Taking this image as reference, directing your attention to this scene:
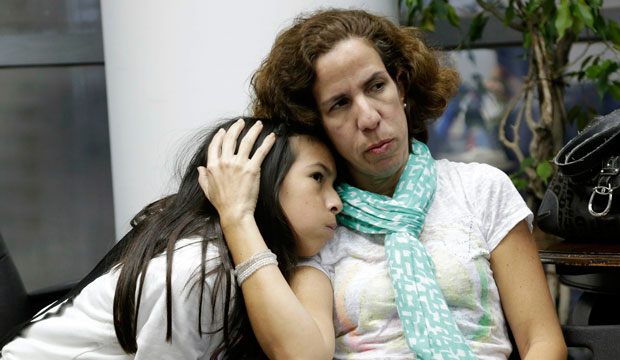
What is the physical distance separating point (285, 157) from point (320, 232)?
0.19 m

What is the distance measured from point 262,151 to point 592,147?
0.82 metres

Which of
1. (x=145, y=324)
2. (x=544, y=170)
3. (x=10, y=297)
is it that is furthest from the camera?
(x=544, y=170)

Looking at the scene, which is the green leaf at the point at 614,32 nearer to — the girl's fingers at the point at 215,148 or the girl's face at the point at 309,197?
the girl's face at the point at 309,197

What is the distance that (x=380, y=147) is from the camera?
5.96 ft

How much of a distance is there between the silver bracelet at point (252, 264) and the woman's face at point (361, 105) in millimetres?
347

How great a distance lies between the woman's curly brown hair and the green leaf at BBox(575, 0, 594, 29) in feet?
2.35

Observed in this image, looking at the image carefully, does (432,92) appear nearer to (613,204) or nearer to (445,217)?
(445,217)

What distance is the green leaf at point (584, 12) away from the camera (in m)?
2.49

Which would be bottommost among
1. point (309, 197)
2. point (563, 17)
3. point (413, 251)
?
point (413, 251)

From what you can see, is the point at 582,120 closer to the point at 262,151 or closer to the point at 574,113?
the point at 574,113

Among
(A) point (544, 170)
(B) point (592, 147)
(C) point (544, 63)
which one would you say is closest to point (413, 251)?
(B) point (592, 147)

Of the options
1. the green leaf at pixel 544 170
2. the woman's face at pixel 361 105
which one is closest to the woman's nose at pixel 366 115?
the woman's face at pixel 361 105

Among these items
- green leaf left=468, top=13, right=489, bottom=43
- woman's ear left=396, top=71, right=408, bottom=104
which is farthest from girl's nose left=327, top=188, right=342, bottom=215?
green leaf left=468, top=13, right=489, bottom=43

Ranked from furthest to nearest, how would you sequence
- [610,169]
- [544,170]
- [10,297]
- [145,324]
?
[544,170] → [10,297] → [610,169] → [145,324]
